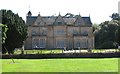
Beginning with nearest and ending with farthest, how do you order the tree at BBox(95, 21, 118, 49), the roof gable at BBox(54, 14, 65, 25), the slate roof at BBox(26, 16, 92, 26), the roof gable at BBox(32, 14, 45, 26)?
the roof gable at BBox(54, 14, 65, 25) → the roof gable at BBox(32, 14, 45, 26) → the slate roof at BBox(26, 16, 92, 26) → the tree at BBox(95, 21, 118, 49)

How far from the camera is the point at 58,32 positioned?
3088 inches

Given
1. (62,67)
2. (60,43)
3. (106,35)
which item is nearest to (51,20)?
(60,43)

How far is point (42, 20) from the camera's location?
257 feet

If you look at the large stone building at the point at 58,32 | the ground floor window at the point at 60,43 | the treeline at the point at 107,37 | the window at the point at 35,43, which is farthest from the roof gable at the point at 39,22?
the treeline at the point at 107,37

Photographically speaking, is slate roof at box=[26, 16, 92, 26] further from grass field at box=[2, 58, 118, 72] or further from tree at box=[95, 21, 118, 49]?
grass field at box=[2, 58, 118, 72]

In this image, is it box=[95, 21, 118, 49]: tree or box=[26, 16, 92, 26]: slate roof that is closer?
box=[26, 16, 92, 26]: slate roof

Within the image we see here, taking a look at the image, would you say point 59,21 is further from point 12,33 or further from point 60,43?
point 12,33

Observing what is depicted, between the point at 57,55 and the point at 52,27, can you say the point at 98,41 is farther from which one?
the point at 57,55

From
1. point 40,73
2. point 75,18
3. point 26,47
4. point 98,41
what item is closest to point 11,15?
point 26,47

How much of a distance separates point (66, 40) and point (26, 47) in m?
9.95

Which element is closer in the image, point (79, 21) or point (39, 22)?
point (39, 22)

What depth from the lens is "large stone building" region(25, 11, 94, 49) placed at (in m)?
77.1

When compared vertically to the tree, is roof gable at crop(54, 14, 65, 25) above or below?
above

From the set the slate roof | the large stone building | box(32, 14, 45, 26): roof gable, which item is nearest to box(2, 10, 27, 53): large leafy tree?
the large stone building
